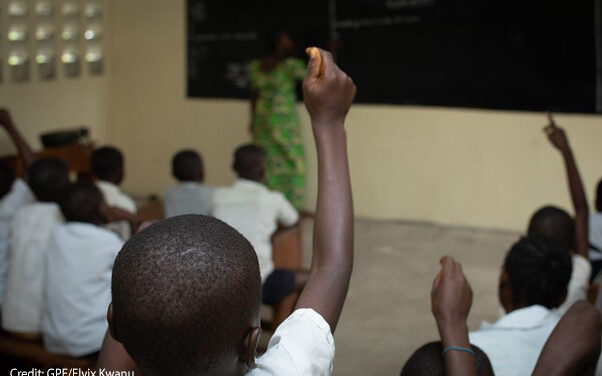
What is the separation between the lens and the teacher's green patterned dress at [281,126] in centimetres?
564

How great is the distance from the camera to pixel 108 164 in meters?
3.67

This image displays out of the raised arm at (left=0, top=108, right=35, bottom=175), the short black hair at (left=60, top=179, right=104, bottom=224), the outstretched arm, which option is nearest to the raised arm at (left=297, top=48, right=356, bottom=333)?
the outstretched arm

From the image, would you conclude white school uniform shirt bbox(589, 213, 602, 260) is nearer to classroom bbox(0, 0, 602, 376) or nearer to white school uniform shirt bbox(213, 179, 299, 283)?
classroom bbox(0, 0, 602, 376)

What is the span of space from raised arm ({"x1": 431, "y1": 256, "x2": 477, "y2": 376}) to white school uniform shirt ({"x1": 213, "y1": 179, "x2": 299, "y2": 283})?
1.74 m

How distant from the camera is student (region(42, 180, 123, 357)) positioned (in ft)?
8.21

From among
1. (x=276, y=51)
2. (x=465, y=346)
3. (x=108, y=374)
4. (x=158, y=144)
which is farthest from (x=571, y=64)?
(x=108, y=374)

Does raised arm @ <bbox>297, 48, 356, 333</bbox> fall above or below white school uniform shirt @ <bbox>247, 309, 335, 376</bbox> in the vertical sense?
above

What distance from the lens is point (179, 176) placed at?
3.61 metres

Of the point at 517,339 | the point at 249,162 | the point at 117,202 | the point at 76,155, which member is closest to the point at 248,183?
the point at 249,162

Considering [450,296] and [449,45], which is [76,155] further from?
[450,296]

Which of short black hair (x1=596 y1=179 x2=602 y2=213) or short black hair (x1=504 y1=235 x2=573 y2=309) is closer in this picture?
short black hair (x1=504 y1=235 x2=573 y2=309)

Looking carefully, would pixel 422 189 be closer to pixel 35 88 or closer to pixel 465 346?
pixel 35 88

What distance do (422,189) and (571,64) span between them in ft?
4.42

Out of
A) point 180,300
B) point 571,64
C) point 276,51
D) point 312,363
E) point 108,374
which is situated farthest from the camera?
point 276,51
